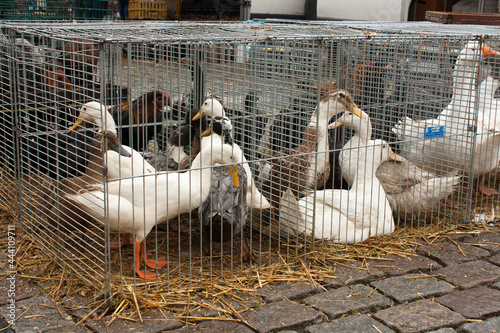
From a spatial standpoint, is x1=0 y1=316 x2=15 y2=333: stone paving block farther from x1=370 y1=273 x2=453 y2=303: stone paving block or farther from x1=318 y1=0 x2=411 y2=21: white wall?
x1=318 y1=0 x2=411 y2=21: white wall

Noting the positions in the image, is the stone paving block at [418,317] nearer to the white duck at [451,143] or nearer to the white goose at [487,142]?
the white duck at [451,143]

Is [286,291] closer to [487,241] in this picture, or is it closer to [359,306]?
[359,306]

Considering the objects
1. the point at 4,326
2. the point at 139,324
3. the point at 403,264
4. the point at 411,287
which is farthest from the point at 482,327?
the point at 4,326

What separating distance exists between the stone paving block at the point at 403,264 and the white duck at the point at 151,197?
1221 mm

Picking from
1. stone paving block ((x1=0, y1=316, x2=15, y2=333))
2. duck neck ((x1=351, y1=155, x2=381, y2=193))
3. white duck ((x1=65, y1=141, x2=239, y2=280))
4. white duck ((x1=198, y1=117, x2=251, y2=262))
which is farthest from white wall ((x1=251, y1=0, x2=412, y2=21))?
stone paving block ((x1=0, y1=316, x2=15, y2=333))

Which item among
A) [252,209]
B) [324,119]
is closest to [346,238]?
[252,209]

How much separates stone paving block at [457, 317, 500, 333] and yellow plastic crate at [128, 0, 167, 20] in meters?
13.3

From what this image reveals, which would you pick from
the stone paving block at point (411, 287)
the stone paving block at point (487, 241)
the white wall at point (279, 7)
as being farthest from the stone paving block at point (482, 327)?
the white wall at point (279, 7)

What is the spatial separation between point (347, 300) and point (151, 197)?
52.7 inches

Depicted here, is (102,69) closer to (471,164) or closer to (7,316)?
(7,316)

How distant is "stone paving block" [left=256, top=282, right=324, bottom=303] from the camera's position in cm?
341

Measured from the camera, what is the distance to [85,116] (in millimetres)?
4246

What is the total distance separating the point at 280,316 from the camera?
10.4 feet

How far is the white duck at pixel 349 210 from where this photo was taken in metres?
4.08
